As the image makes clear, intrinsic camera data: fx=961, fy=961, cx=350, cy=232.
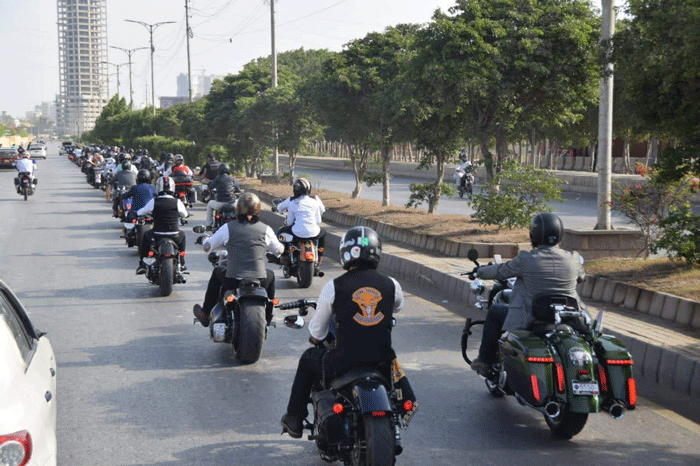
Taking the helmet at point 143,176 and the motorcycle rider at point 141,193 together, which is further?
the motorcycle rider at point 141,193

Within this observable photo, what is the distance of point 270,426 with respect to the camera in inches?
271

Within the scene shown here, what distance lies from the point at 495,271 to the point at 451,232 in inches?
402

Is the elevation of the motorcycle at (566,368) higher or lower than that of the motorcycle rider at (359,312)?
lower

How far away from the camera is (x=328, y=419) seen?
5.47 m

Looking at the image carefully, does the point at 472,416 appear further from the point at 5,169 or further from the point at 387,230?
the point at 5,169

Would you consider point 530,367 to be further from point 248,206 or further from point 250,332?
point 248,206

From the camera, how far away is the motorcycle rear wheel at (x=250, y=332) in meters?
8.79

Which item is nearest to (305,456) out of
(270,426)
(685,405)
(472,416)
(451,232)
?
(270,426)

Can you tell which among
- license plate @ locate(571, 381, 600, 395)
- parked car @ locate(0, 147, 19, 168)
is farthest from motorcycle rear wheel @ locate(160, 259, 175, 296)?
parked car @ locate(0, 147, 19, 168)

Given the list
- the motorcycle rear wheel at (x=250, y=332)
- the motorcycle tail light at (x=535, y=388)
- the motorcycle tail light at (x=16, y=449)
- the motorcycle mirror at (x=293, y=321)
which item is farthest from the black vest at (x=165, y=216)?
the motorcycle tail light at (x=16, y=449)

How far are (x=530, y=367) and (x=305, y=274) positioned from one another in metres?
7.82

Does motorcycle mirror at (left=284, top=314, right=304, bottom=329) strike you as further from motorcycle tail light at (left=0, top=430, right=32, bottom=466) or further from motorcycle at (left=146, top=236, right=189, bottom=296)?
motorcycle at (left=146, top=236, right=189, bottom=296)

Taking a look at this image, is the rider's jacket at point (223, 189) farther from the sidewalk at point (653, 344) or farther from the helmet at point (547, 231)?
the helmet at point (547, 231)

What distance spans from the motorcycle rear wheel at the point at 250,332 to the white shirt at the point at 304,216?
5248mm
